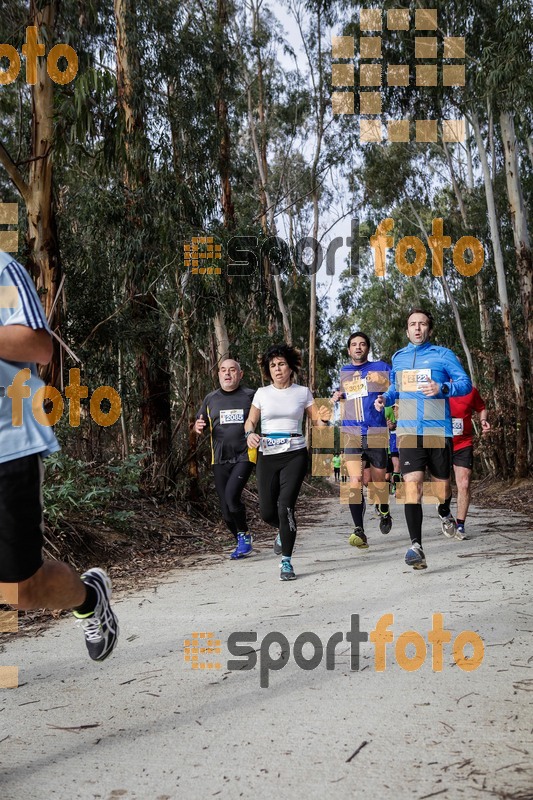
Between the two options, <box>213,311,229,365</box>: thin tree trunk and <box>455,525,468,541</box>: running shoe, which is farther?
<box>213,311,229,365</box>: thin tree trunk

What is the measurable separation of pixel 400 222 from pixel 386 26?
9946mm

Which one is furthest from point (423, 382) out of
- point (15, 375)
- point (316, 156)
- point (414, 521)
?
point (316, 156)

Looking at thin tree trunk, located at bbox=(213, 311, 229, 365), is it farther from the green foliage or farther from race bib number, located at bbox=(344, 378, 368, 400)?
race bib number, located at bbox=(344, 378, 368, 400)

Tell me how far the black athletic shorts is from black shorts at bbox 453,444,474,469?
738 mm

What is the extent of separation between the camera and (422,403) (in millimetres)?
7230

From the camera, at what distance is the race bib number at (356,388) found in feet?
28.7

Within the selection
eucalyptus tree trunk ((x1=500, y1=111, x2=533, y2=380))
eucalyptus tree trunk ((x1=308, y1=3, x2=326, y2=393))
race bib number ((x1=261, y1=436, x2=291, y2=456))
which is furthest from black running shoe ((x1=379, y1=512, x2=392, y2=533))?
eucalyptus tree trunk ((x1=308, y1=3, x2=326, y2=393))

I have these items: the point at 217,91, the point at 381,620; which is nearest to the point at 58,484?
the point at 381,620

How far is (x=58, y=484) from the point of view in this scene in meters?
8.02

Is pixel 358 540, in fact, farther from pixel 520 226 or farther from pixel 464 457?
pixel 520 226

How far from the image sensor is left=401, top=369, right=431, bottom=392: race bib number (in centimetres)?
709

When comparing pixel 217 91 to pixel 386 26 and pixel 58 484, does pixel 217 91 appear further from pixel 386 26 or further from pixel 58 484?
pixel 58 484

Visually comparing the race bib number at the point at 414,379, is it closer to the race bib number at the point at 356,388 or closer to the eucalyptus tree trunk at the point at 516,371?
the race bib number at the point at 356,388

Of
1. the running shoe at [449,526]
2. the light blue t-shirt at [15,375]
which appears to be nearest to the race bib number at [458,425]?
the running shoe at [449,526]
